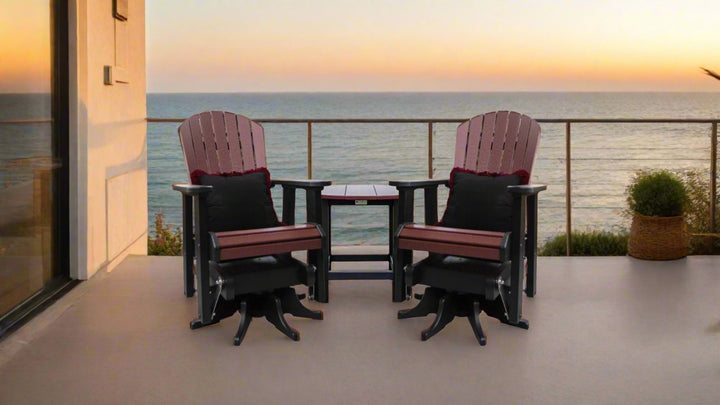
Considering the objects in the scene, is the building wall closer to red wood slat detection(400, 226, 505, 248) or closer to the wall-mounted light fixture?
the wall-mounted light fixture

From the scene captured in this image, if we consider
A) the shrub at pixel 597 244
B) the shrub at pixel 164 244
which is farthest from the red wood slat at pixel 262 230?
the shrub at pixel 597 244

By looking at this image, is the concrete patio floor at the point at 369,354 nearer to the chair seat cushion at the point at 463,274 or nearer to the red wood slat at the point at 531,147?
the chair seat cushion at the point at 463,274

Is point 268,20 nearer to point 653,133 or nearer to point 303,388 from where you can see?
point 653,133

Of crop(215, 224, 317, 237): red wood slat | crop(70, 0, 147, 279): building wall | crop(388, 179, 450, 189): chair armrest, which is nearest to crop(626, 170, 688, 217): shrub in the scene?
crop(388, 179, 450, 189): chair armrest

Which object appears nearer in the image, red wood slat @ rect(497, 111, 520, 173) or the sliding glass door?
the sliding glass door

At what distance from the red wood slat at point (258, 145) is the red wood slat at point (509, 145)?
136cm

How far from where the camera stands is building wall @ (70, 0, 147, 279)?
4.53m

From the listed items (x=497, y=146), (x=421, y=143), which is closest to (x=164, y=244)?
(x=497, y=146)

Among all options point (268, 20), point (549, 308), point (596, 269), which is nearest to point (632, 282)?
point (596, 269)

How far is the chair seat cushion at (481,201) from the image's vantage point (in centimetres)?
396

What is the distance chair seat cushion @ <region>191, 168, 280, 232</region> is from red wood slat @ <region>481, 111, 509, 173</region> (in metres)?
1.26

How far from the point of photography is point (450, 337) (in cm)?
358

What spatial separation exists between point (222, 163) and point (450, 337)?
162cm

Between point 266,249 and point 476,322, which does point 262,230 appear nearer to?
point 266,249
